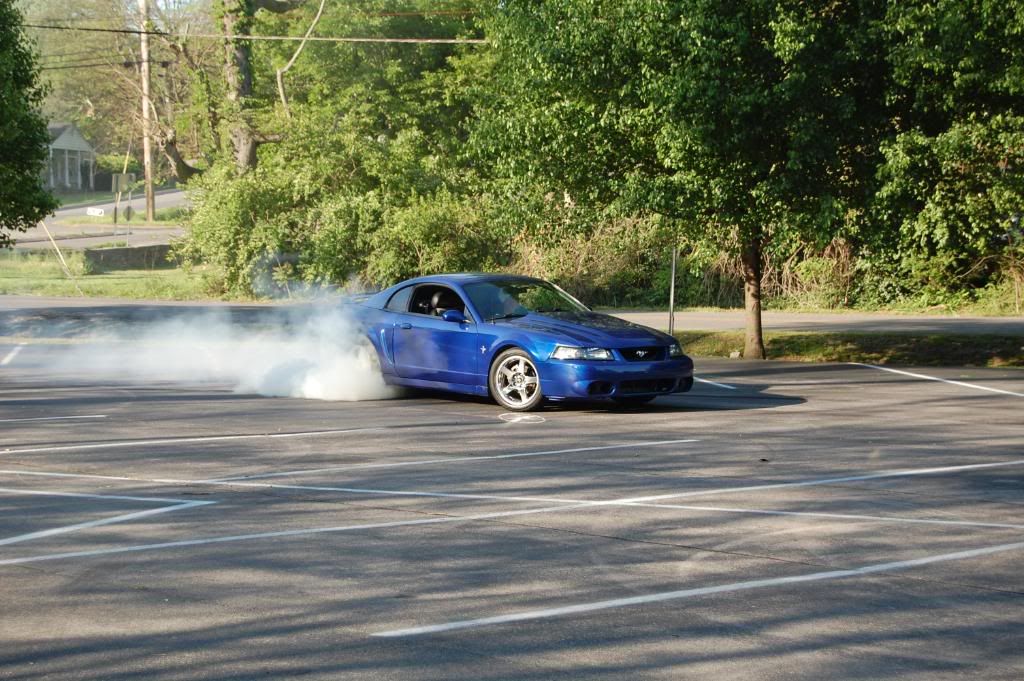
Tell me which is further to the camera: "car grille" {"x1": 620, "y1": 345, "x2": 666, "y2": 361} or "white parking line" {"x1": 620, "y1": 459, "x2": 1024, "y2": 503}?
"car grille" {"x1": 620, "y1": 345, "x2": 666, "y2": 361}

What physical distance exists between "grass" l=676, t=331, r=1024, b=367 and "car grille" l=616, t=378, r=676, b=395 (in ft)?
23.2

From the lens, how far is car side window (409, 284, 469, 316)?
13.9 metres

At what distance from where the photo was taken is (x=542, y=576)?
629cm

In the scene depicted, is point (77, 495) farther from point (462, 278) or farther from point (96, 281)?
point (96, 281)

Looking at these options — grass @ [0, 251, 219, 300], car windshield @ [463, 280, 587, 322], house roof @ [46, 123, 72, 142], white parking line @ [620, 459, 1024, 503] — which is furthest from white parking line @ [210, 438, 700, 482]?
house roof @ [46, 123, 72, 142]

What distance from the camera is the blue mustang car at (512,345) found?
40.9ft

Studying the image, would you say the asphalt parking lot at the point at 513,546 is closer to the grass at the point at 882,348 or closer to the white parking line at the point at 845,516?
the white parking line at the point at 845,516

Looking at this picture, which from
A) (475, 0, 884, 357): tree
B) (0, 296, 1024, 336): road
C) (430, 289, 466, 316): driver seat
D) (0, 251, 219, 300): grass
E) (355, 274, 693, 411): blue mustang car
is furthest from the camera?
(0, 251, 219, 300): grass

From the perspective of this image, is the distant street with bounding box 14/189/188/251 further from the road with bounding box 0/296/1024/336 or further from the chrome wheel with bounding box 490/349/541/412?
the chrome wheel with bounding box 490/349/541/412

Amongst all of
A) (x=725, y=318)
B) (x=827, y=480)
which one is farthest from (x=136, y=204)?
(x=827, y=480)

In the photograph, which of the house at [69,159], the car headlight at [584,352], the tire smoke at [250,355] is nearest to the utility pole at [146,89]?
the tire smoke at [250,355]

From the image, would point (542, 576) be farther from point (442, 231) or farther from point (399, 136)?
point (399, 136)

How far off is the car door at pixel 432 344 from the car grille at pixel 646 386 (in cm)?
165

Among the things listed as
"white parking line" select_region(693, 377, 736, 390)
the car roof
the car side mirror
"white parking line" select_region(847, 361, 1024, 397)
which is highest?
the car roof
